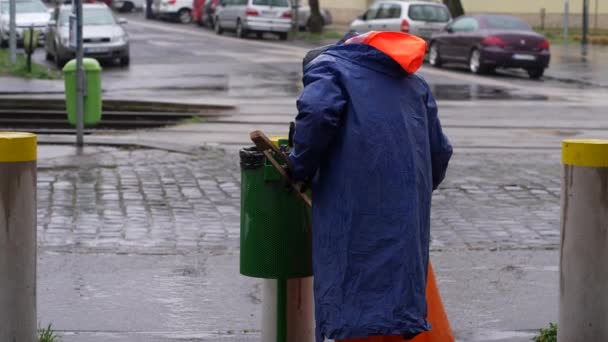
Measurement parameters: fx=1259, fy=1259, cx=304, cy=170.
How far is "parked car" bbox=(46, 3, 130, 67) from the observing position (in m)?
28.3

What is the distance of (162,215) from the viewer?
961 centimetres

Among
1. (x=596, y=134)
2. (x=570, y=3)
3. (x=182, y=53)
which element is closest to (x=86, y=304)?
(x=596, y=134)

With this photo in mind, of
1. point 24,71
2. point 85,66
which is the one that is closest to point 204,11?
point 24,71

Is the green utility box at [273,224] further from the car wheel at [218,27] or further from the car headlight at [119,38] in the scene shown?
the car wheel at [218,27]

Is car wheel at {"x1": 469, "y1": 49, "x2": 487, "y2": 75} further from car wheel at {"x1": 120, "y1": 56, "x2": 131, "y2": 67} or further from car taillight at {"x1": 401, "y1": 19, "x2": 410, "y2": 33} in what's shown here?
car wheel at {"x1": 120, "y1": 56, "x2": 131, "y2": 67}

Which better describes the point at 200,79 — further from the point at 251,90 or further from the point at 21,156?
the point at 21,156

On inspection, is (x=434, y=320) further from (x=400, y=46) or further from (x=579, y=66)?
(x=579, y=66)

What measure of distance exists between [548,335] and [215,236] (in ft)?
11.1

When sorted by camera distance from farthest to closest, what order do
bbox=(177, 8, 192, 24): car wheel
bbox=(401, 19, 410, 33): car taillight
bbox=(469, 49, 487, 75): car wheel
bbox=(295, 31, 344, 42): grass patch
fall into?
bbox=(177, 8, 192, 24): car wheel
bbox=(295, 31, 344, 42): grass patch
bbox=(401, 19, 410, 33): car taillight
bbox=(469, 49, 487, 75): car wheel

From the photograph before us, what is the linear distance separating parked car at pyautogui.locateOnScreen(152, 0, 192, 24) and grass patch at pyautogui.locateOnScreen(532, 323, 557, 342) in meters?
49.3

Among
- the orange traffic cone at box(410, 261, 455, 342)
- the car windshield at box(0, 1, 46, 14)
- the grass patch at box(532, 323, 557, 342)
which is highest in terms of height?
the orange traffic cone at box(410, 261, 455, 342)

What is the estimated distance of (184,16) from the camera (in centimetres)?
5484

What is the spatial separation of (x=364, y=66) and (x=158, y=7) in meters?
A: 51.9

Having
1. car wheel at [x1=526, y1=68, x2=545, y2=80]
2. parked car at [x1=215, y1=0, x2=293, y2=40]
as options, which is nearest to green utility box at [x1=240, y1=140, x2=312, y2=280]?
car wheel at [x1=526, y1=68, x2=545, y2=80]
